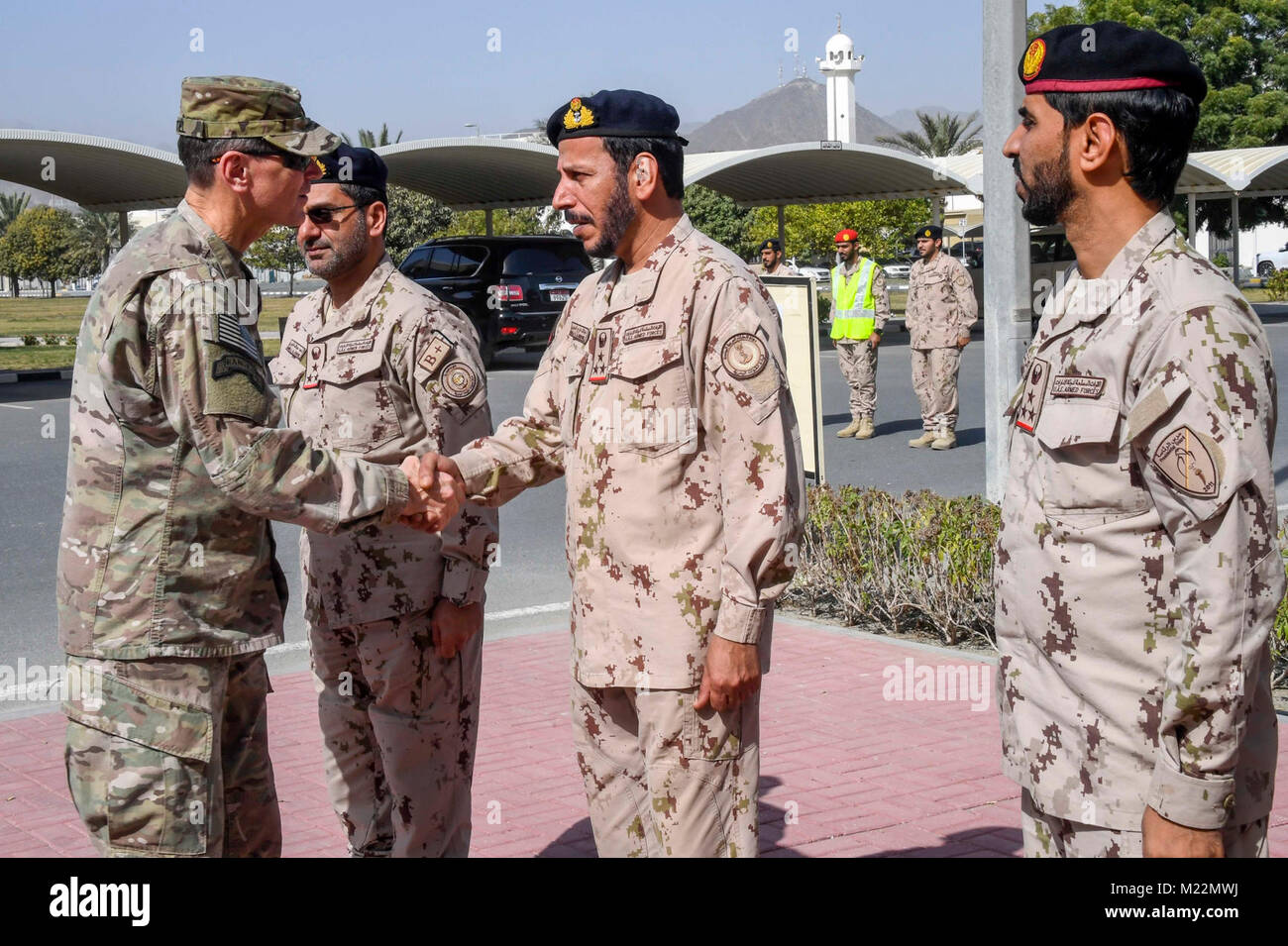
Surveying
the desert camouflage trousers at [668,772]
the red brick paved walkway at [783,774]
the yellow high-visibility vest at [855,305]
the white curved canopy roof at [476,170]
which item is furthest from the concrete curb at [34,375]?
the desert camouflage trousers at [668,772]

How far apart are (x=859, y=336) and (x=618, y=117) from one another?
11347 mm

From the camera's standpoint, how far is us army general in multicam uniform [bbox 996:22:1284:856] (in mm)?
2281

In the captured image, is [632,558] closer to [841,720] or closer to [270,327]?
[841,720]

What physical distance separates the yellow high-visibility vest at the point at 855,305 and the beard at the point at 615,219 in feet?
36.8

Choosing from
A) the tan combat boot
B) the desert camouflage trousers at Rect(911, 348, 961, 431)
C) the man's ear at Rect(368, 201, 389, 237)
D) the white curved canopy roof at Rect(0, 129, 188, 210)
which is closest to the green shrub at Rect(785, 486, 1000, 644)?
the man's ear at Rect(368, 201, 389, 237)

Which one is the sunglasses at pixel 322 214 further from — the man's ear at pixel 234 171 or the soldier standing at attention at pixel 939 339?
the soldier standing at attention at pixel 939 339

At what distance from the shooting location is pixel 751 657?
3.12m

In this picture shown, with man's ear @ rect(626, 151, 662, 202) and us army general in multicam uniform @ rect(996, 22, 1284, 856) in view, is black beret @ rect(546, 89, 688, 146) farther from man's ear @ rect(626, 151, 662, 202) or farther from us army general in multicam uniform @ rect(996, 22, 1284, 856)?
us army general in multicam uniform @ rect(996, 22, 1284, 856)

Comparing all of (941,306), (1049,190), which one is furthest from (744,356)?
(941,306)

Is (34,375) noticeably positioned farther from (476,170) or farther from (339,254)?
(339,254)

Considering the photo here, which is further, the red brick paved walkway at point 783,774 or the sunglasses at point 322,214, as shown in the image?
the red brick paved walkway at point 783,774

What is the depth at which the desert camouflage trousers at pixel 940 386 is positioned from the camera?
1348 cm

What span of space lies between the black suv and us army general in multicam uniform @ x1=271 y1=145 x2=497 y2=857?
18.0 meters

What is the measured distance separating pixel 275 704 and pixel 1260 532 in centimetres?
493
